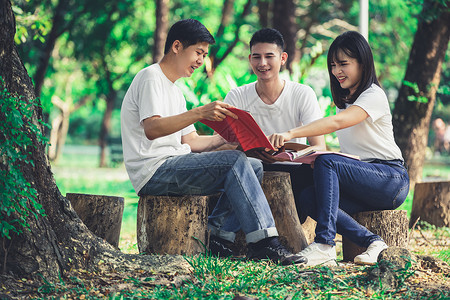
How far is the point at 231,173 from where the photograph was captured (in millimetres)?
4188

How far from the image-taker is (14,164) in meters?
3.60

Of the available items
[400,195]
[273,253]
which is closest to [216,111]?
[273,253]

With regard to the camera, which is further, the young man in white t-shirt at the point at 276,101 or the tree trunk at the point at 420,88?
the tree trunk at the point at 420,88

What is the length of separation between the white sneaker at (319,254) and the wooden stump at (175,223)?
31.3 inches

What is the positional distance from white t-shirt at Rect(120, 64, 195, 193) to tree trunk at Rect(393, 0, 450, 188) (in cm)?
500

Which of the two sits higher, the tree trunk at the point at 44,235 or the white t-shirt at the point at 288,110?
the white t-shirt at the point at 288,110

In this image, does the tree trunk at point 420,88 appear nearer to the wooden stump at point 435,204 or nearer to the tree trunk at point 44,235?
the wooden stump at point 435,204

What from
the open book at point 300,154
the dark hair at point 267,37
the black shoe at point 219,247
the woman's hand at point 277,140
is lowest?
the black shoe at point 219,247

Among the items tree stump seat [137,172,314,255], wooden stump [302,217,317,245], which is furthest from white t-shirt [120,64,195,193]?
wooden stump [302,217,317,245]

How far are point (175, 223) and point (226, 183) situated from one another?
483mm

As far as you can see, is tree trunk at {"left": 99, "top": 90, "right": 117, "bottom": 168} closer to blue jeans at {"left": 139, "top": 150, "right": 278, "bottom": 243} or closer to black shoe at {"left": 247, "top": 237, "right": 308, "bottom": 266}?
blue jeans at {"left": 139, "top": 150, "right": 278, "bottom": 243}

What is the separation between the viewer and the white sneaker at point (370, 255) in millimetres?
4207

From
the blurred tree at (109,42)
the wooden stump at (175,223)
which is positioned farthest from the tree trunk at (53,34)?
the wooden stump at (175,223)

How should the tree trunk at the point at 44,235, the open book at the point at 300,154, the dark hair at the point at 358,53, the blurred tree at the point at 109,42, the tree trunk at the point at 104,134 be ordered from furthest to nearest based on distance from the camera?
1. the tree trunk at the point at 104,134
2. the blurred tree at the point at 109,42
3. the dark hair at the point at 358,53
4. the open book at the point at 300,154
5. the tree trunk at the point at 44,235
